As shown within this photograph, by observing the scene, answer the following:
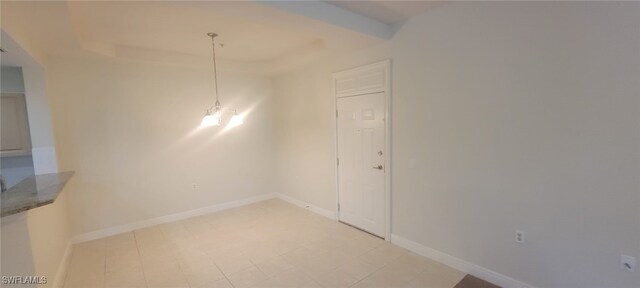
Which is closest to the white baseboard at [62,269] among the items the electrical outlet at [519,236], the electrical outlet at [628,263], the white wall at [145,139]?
the white wall at [145,139]

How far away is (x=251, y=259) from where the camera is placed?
3.02 m

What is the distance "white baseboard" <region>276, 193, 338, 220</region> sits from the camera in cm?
423

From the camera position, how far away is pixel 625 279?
186 cm

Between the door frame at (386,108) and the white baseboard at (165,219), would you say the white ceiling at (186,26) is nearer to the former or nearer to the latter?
the door frame at (386,108)

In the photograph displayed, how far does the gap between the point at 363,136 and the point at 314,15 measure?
1.68 meters

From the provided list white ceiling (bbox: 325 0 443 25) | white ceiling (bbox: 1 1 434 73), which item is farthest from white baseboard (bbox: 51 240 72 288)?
white ceiling (bbox: 325 0 443 25)

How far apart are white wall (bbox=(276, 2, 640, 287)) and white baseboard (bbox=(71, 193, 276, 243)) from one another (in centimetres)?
289

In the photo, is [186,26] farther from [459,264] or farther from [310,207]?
[459,264]

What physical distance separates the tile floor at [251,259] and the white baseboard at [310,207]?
0.52ft

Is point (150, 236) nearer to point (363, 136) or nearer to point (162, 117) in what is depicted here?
point (162, 117)

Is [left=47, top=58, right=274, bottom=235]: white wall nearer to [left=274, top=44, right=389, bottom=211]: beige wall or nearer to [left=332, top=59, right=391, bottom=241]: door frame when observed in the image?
[left=274, top=44, right=389, bottom=211]: beige wall

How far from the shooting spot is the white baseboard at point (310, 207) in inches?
167

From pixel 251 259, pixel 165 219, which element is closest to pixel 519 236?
pixel 251 259

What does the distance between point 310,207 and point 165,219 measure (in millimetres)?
2286
